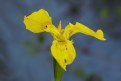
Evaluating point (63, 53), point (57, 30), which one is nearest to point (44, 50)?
point (57, 30)

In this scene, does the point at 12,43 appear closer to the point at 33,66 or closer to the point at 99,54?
the point at 33,66

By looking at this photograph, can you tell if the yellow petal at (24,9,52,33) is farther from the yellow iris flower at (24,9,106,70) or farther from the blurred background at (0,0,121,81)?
the blurred background at (0,0,121,81)

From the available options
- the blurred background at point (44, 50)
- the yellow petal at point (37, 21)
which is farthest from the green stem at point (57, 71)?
the blurred background at point (44, 50)

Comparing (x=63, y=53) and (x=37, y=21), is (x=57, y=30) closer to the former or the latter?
(x=37, y=21)

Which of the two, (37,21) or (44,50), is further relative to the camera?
(44,50)

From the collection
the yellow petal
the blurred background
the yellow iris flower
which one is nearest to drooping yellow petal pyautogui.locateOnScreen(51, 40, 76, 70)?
the yellow iris flower

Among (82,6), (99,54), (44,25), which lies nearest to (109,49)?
(99,54)
